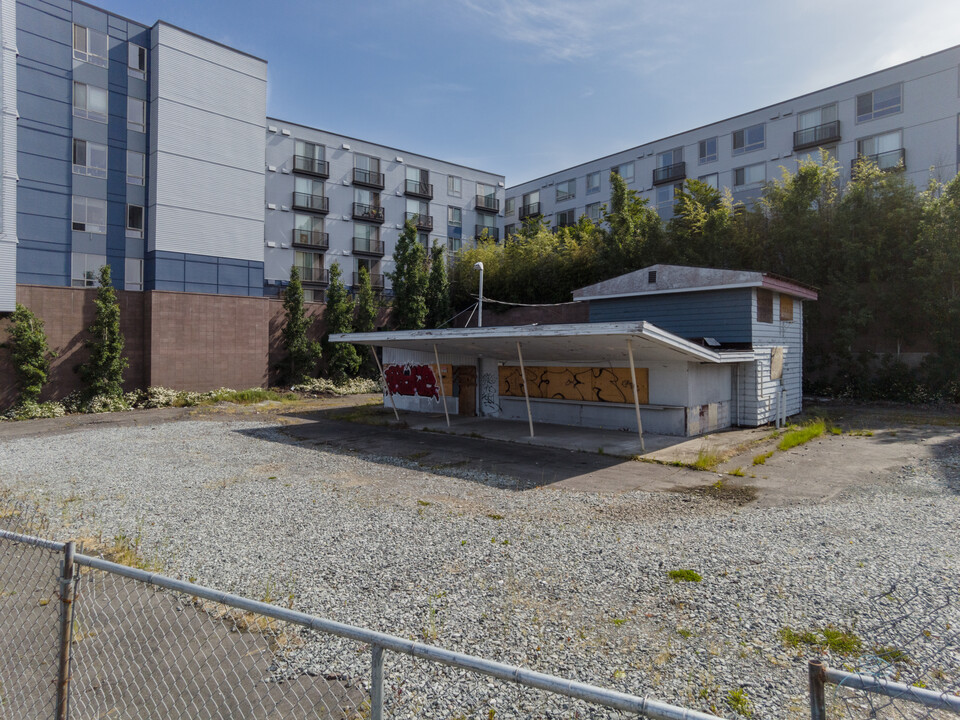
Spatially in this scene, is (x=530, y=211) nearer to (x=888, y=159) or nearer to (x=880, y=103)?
(x=880, y=103)

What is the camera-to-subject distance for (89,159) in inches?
1005

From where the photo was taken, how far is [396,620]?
15.8 feet

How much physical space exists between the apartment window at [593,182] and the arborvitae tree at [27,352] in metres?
33.0

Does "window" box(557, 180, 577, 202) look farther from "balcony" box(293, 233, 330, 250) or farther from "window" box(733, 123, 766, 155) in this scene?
"balcony" box(293, 233, 330, 250)

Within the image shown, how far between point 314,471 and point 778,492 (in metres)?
8.45

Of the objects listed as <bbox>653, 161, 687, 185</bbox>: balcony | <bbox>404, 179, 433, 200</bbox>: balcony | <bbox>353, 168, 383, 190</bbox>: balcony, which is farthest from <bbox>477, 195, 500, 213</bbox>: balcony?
<bbox>653, 161, 687, 185</bbox>: balcony

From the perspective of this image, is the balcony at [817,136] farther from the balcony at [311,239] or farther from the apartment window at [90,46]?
the apartment window at [90,46]

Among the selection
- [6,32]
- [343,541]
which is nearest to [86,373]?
[6,32]

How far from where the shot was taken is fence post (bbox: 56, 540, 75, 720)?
9.82ft

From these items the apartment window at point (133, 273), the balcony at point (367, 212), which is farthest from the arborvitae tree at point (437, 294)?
the apartment window at point (133, 273)

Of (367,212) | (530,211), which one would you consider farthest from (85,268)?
(530,211)

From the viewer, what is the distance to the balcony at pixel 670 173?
1372 inches

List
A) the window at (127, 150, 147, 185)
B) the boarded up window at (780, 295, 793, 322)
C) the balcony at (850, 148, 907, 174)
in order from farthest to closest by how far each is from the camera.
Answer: the balcony at (850, 148, 907, 174), the window at (127, 150, 147, 185), the boarded up window at (780, 295, 793, 322)

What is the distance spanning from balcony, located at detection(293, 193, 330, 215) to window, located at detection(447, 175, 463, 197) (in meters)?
9.71
